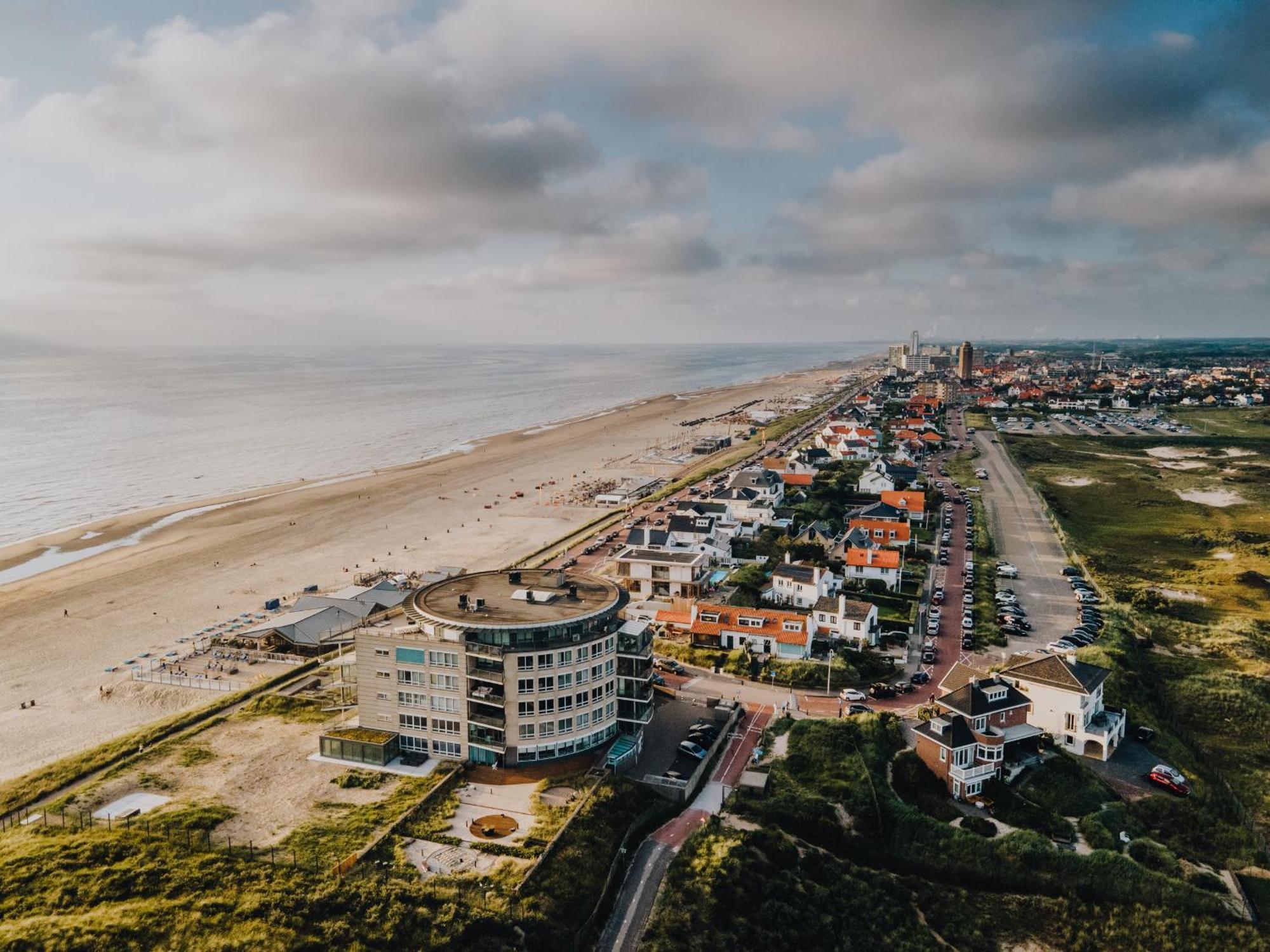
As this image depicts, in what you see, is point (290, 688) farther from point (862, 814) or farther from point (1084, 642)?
point (1084, 642)

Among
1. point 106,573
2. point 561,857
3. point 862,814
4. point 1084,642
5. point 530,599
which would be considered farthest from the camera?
point 106,573

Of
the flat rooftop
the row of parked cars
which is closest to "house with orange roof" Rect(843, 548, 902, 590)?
the row of parked cars

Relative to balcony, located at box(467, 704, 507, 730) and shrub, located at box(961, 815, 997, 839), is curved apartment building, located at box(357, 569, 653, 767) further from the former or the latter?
shrub, located at box(961, 815, 997, 839)

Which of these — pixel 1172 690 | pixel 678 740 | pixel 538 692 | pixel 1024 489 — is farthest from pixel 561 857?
pixel 1024 489

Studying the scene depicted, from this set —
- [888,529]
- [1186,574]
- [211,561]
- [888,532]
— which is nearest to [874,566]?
[888,532]

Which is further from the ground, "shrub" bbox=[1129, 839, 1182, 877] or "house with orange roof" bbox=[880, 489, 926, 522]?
"house with orange roof" bbox=[880, 489, 926, 522]

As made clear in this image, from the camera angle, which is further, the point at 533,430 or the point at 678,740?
the point at 533,430
